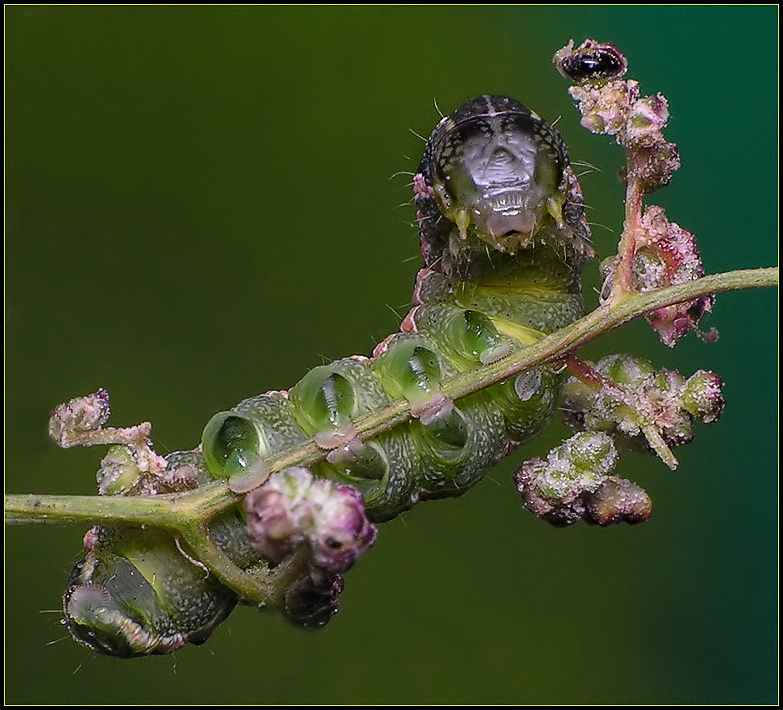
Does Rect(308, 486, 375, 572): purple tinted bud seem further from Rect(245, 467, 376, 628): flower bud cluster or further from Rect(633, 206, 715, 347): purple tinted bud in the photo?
Rect(633, 206, 715, 347): purple tinted bud

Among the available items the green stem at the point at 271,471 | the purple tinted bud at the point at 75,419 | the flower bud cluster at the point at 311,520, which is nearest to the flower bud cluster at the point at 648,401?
the green stem at the point at 271,471

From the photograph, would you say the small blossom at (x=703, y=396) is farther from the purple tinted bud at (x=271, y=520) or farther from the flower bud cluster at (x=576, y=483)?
the purple tinted bud at (x=271, y=520)

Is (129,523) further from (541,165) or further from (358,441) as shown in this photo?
(541,165)

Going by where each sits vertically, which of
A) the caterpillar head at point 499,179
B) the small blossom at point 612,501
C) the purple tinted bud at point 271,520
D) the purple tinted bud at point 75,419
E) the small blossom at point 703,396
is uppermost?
the caterpillar head at point 499,179

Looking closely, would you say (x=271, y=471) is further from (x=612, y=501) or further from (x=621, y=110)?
(x=621, y=110)

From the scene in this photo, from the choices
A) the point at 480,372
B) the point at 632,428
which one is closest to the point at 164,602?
the point at 480,372

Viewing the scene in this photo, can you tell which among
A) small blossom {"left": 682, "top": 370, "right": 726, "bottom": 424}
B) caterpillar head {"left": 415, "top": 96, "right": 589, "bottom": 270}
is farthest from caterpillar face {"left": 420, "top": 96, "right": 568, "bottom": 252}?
small blossom {"left": 682, "top": 370, "right": 726, "bottom": 424}
